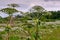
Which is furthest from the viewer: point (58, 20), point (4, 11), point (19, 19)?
point (58, 20)

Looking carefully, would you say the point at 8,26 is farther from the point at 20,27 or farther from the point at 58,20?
the point at 58,20

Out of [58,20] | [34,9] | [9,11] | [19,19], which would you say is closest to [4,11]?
[9,11]

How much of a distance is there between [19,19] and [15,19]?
29cm

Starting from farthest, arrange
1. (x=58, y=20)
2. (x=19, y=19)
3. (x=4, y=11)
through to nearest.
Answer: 1. (x=58, y=20)
2. (x=19, y=19)
3. (x=4, y=11)

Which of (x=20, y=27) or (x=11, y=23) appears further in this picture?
(x=20, y=27)

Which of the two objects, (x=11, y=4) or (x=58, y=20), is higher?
(x=11, y=4)

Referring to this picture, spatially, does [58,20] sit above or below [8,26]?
below

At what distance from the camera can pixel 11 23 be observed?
6.47 meters

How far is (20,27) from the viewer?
691 cm

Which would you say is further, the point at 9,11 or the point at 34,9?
the point at 34,9

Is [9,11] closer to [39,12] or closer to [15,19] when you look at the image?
[15,19]

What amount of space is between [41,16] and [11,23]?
3.40ft

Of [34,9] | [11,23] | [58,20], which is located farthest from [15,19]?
[58,20]

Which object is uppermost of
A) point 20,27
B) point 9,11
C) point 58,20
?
point 9,11
